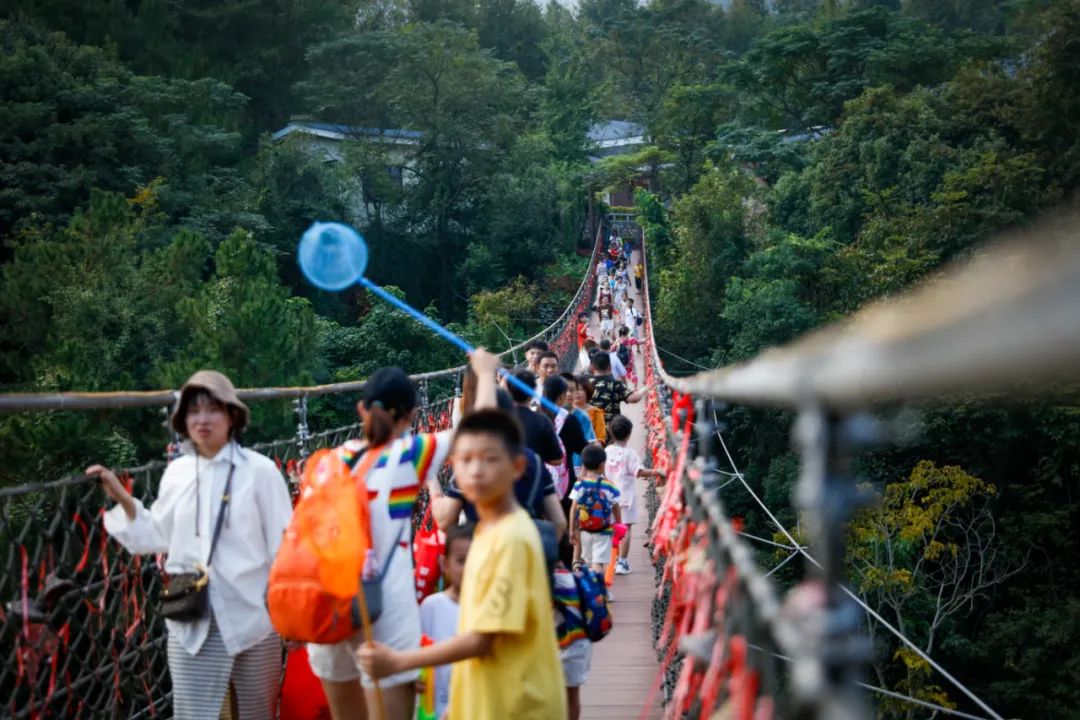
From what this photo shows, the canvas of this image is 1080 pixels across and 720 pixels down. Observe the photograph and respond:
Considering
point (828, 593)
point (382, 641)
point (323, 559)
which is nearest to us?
point (828, 593)

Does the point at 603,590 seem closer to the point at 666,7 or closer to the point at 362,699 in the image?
the point at 362,699

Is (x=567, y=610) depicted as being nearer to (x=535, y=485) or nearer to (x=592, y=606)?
(x=592, y=606)

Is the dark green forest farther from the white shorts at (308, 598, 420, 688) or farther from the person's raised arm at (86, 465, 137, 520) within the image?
the person's raised arm at (86, 465, 137, 520)

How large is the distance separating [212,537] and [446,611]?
0.46 metres

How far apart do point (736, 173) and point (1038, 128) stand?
7.02m

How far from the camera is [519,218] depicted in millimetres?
25859

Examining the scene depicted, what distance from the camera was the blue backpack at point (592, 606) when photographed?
8.20ft

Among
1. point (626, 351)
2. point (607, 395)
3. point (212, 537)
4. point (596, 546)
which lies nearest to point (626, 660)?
point (596, 546)

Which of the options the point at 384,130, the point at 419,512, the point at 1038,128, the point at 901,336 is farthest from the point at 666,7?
the point at 901,336

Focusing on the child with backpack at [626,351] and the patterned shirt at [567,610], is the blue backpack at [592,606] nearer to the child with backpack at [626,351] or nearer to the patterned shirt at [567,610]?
the patterned shirt at [567,610]

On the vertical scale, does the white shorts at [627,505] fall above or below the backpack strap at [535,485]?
below

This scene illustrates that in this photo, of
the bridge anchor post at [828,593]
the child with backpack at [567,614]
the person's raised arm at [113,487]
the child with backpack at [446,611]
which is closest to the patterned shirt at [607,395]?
the child with backpack at [567,614]

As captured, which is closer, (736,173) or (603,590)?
(603,590)

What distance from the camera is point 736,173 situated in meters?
22.3
